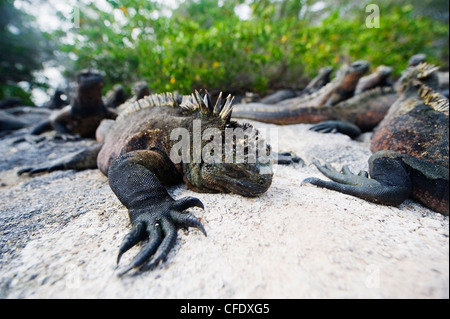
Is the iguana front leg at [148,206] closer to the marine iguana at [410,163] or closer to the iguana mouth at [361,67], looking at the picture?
the marine iguana at [410,163]

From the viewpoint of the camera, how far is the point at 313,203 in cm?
157

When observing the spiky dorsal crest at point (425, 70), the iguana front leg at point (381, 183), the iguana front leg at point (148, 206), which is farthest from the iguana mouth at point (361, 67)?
the iguana front leg at point (148, 206)

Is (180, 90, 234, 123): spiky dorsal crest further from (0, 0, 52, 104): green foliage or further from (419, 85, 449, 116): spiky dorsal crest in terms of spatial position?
(0, 0, 52, 104): green foliage

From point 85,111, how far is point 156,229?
4.67 metres

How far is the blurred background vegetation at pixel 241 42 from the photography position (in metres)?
5.06

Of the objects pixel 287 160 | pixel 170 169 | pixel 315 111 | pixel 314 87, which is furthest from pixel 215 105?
pixel 314 87

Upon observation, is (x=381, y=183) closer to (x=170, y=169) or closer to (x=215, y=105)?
(x=215, y=105)

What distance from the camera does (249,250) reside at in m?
1.14

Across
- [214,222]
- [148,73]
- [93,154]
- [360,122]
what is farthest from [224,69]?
[214,222]

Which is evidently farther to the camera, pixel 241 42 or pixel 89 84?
pixel 241 42

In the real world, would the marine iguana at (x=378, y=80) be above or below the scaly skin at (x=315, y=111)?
above
